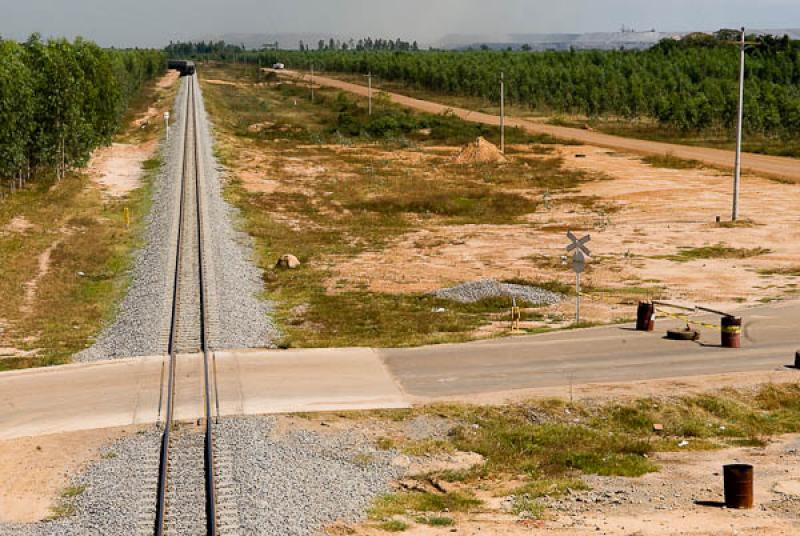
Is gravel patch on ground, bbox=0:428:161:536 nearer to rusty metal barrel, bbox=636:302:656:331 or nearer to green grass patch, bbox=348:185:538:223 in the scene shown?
rusty metal barrel, bbox=636:302:656:331

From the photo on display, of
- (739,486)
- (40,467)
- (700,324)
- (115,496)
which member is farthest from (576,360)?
(40,467)

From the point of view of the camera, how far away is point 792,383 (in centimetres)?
2653

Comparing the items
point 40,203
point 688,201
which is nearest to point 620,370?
point 688,201

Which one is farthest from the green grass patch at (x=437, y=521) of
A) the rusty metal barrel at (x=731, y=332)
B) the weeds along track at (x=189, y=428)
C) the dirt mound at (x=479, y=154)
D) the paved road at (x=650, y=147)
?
the dirt mound at (x=479, y=154)

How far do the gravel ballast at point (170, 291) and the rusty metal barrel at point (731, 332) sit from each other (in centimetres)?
1320

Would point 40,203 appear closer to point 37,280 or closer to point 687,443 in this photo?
point 37,280

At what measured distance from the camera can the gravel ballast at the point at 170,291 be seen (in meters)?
30.0

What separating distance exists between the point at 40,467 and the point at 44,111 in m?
51.9

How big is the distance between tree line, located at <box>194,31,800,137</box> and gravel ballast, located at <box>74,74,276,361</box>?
60326 mm

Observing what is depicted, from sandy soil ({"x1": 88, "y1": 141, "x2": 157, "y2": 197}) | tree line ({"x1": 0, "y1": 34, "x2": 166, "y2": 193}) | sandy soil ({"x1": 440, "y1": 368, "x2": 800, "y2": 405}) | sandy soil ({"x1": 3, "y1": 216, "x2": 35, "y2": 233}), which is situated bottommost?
sandy soil ({"x1": 440, "y1": 368, "x2": 800, "y2": 405})

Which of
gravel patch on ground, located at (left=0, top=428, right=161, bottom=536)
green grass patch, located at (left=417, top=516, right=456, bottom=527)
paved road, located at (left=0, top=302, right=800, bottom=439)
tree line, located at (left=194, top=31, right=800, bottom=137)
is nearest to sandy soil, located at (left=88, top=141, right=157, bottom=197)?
paved road, located at (left=0, top=302, right=800, bottom=439)

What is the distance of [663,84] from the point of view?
12825 cm

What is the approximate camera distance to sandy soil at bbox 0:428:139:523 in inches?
747

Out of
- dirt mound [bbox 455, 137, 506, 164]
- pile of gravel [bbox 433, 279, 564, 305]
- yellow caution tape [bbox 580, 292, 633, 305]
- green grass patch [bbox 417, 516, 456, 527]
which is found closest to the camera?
green grass patch [bbox 417, 516, 456, 527]
